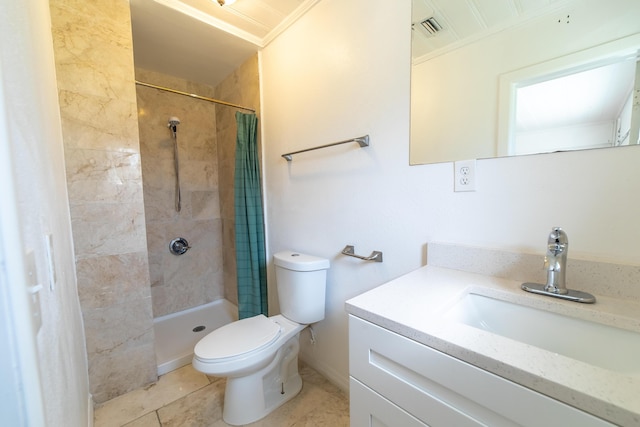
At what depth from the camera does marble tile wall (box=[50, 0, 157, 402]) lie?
1.30 metres

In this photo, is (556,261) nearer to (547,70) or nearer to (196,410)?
(547,70)

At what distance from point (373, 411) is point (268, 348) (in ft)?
2.33

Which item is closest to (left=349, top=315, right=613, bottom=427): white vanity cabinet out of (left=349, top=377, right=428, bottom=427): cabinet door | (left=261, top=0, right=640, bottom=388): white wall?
(left=349, top=377, right=428, bottom=427): cabinet door

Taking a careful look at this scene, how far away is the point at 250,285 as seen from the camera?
1.90m

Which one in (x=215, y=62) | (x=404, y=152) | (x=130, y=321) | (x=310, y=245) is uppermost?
(x=215, y=62)

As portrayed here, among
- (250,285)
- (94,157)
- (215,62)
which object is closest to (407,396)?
(250,285)

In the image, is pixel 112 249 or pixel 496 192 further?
pixel 112 249

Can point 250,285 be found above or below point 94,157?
below

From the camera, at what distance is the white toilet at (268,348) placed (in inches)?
46.8

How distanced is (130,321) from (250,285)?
2.44 ft

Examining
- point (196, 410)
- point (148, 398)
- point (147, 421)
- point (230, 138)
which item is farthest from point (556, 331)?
point (230, 138)

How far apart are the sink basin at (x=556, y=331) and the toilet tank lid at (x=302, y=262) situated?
0.80 metres

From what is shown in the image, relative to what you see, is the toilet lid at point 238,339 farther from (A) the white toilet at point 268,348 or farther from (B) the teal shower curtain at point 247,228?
(B) the teal shower curtain at point 247,228

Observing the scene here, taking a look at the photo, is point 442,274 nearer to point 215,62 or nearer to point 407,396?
point 407,396
